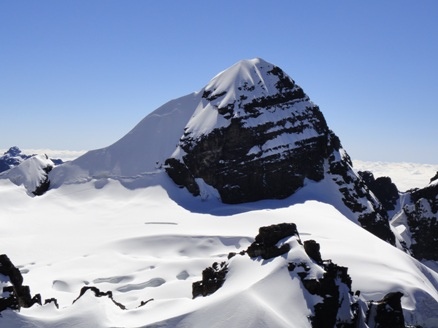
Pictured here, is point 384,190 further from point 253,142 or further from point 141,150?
point 141,150

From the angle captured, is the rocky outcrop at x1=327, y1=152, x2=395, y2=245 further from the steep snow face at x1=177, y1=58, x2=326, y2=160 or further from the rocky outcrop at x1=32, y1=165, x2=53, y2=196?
the rocky outcrop at x1=32, y1=165, x2=53, y2=196

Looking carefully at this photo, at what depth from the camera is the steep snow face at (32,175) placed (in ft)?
368

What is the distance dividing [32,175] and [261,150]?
168 feet

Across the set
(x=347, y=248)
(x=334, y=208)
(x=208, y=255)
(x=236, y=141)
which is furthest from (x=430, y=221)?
(x=208, y=255)

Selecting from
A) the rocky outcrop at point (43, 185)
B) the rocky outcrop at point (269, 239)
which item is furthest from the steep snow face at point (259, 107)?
the rocky outcrop at point (269, 239)

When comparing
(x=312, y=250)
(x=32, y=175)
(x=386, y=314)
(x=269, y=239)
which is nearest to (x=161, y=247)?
(x=269, y=239)

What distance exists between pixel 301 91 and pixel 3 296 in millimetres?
88944

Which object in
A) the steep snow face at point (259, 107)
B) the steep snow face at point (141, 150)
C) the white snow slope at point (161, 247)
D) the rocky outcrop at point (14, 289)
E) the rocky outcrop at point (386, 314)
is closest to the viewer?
the white snow slope at point (161, 247)

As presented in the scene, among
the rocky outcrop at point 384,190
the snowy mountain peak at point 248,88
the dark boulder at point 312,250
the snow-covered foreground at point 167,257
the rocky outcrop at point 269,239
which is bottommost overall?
the rocky outcrop at point 384,190

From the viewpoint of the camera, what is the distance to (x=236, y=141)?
344ft

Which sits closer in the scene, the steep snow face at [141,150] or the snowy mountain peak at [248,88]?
the snowy mountain peak at [248,88]

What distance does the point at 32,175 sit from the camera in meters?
115

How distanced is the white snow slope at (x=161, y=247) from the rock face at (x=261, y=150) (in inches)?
131

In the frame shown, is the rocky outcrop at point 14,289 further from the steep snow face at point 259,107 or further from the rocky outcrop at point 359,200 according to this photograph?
the rocky outcrop at point 359,200
